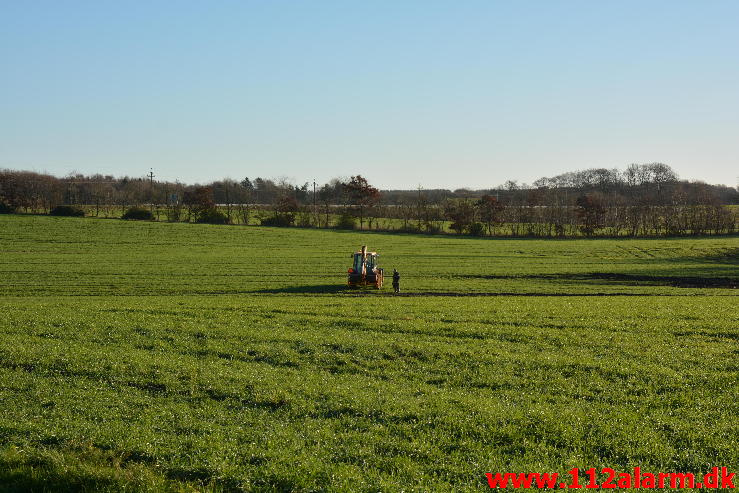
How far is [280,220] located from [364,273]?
62.9m

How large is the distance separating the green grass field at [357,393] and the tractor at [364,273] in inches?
486

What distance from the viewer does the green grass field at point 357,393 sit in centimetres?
890

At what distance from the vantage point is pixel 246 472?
866 cm

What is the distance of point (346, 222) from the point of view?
10162 cm

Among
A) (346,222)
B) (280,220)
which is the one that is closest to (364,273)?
(346,222)

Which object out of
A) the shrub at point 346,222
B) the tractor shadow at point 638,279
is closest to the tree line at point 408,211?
the shrub at point 346,222

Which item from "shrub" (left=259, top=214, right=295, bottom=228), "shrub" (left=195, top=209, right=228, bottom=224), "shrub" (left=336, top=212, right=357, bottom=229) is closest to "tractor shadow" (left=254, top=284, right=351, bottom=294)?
"shrub" (left=336, top=212, right=357, bottom=229)

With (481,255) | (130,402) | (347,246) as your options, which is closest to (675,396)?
(130,402)

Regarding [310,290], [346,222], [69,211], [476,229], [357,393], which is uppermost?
[69,211]

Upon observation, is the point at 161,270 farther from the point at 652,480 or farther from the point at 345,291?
the point at 652,480

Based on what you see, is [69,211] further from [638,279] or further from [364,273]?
[638,279]

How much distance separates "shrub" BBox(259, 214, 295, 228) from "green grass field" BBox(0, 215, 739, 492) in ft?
246

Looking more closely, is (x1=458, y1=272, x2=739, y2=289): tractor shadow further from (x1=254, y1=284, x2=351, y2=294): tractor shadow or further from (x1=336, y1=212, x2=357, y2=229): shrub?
(x1=336, y1=212, x2=357, y2=229): shrub

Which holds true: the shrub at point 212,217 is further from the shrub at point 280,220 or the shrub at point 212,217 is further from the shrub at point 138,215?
the shrub at point 138,215
